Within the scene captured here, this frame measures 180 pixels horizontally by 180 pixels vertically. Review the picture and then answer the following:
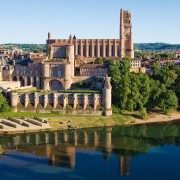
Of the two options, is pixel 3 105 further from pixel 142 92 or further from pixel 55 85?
pixel 142 92

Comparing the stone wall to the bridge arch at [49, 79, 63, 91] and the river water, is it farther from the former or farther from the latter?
the bridge arch at [49, 79, 63, 91]

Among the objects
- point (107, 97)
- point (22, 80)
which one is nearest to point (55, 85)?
point (22, 80)

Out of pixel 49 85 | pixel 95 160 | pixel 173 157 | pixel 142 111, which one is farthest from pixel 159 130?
pixel 49 85

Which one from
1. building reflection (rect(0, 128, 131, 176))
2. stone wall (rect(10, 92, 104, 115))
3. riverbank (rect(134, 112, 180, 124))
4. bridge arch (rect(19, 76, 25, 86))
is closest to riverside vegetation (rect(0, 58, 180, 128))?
riverbank (rect(134, 112, 180, 124))

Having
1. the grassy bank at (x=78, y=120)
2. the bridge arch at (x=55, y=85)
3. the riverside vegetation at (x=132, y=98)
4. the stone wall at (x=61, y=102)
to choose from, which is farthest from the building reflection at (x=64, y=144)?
the bridge arch at (x=55, y=85)

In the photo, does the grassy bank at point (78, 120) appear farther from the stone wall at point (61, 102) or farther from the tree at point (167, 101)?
the tree at point (167, 101)
